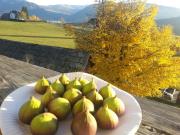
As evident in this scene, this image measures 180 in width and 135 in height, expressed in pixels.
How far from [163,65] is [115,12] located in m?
5.36

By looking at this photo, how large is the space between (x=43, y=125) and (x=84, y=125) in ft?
0.76

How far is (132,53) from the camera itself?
75.8 feet

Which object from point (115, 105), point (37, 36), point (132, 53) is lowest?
point (37, 36)

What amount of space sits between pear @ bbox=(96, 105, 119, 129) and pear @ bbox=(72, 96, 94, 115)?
2.4 inches

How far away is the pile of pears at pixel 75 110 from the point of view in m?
1.91

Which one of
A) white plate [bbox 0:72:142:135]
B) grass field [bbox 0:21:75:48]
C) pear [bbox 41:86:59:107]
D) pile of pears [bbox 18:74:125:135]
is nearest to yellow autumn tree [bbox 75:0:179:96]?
grass field [bbox 0:21:75:48]

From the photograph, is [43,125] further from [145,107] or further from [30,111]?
[145,107]

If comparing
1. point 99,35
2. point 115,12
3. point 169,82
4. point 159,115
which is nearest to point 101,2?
point 115,12

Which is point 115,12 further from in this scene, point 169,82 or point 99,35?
point 169,82

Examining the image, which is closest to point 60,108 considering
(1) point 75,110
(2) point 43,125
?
(1) point 75,110

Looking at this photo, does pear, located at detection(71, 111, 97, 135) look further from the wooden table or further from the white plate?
the wooden table

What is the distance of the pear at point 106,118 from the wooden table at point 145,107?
465mm

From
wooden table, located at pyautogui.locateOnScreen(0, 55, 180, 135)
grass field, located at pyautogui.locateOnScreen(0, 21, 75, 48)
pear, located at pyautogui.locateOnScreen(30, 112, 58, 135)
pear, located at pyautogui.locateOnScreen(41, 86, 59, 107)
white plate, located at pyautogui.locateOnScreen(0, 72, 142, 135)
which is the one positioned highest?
pear, located at pyautogui.locateOnScreen(41, 86, 59, 107)

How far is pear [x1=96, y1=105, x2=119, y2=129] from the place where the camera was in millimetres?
2012
